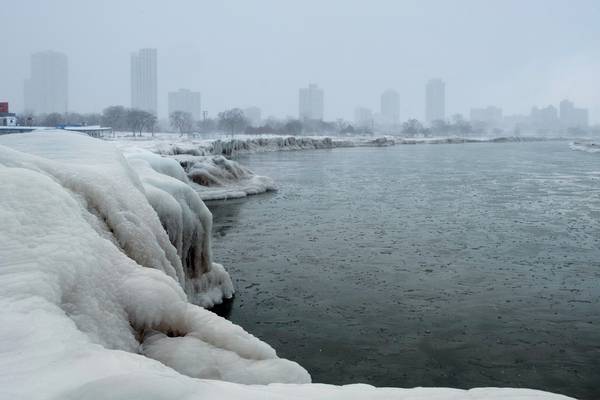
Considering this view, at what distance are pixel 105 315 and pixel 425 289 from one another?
955 cm

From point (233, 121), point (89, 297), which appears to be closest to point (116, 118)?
point (233, 121)

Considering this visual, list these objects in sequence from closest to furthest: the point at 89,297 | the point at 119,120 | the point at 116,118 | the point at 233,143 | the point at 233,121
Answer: the point at 89,297
the point at 233,143
the point at 116,118
the point at 119,120
the point at 233,121

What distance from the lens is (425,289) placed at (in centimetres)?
1312

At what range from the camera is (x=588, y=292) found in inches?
510

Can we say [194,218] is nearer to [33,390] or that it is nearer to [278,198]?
[33,390]

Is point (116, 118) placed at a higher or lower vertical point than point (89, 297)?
higher

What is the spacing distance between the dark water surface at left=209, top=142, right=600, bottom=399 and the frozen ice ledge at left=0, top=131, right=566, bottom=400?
12.0 feet

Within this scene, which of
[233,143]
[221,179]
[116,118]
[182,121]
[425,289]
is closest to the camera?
[425,289]

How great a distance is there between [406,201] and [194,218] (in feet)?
55.7

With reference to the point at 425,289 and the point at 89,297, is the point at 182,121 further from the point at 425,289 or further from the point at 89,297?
the point at 89,297

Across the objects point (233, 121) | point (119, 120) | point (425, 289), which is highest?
point (233, 121)

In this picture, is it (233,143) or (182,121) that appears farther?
(182,121)

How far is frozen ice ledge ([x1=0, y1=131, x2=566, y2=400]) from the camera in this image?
3.25 meters

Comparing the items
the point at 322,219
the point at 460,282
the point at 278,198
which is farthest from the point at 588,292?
the point at 278,198
